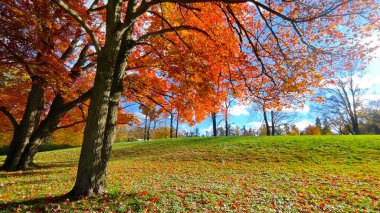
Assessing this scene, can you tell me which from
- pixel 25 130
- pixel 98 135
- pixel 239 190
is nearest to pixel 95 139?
pixel 98 135

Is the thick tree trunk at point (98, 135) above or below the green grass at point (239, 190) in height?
above

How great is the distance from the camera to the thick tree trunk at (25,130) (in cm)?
1153

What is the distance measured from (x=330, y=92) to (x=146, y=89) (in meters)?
44.0

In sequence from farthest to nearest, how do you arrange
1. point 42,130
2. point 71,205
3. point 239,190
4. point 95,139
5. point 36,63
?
point 42,130
point 36,63
point 239,190
point 95,139
point 71,205

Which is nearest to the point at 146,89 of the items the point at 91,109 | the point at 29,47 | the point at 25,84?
the point at 29,47

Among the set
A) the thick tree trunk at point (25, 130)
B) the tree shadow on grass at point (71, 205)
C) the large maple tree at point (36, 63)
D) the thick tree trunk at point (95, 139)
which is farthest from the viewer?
the thick tree trunk at point (25, 130)

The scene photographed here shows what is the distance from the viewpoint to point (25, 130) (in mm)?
11734

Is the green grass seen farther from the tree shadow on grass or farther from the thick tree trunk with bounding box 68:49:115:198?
the thick tree trunk with bounding box 68:49:115:198

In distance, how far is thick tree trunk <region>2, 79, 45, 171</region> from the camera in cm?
1153

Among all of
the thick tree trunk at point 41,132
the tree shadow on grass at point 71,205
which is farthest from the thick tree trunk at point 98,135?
the thick tree trunk at point 41,132

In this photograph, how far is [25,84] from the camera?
551 inches

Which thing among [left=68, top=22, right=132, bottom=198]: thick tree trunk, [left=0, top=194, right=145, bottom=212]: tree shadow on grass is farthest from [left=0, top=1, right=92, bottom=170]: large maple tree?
[left=0, top=194, right=145, bottom=212]: tree shadow on grass

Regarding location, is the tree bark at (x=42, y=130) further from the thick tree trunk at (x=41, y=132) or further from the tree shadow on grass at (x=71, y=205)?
the tree shadow on grass at (x=71, y=205)

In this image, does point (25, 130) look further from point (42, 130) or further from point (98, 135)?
point (98, 135)
